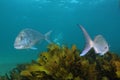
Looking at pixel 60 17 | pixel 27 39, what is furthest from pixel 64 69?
pixel 60 17

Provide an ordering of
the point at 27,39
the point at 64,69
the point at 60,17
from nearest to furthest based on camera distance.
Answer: the point at 64,69 → the point at 27,39 → the point at 60,17

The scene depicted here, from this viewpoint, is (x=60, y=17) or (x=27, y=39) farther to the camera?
(x=60, y=17)

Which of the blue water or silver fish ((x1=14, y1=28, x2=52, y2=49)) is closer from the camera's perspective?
silver fish ((x1=14, y1=28, x2=52, y2=49))

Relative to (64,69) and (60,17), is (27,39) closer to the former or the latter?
(64,69)

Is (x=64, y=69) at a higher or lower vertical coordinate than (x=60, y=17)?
lower

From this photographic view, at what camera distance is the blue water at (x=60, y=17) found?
60.9 m

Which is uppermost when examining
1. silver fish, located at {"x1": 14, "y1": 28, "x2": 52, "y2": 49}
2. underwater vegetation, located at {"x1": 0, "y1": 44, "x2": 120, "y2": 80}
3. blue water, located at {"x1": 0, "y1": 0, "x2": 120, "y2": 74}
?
blue water, located at {"x1": 0, "y1": 0, "x2": 120, "y2": 74}

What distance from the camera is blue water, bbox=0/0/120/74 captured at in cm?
6091

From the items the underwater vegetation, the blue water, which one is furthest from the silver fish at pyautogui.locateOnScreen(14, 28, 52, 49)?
the blue water

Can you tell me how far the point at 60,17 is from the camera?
324ft

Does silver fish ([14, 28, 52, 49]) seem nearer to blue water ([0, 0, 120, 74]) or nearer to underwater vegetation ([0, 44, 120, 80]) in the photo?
underwater vegetation ([0, 44, 120, 80])

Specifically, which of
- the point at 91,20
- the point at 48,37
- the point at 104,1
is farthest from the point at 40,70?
the point at 91,20

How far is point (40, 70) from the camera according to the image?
4512mm

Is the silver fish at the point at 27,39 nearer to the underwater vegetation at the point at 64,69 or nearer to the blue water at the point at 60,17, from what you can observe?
the underwater vegetation at the point at 64,69
